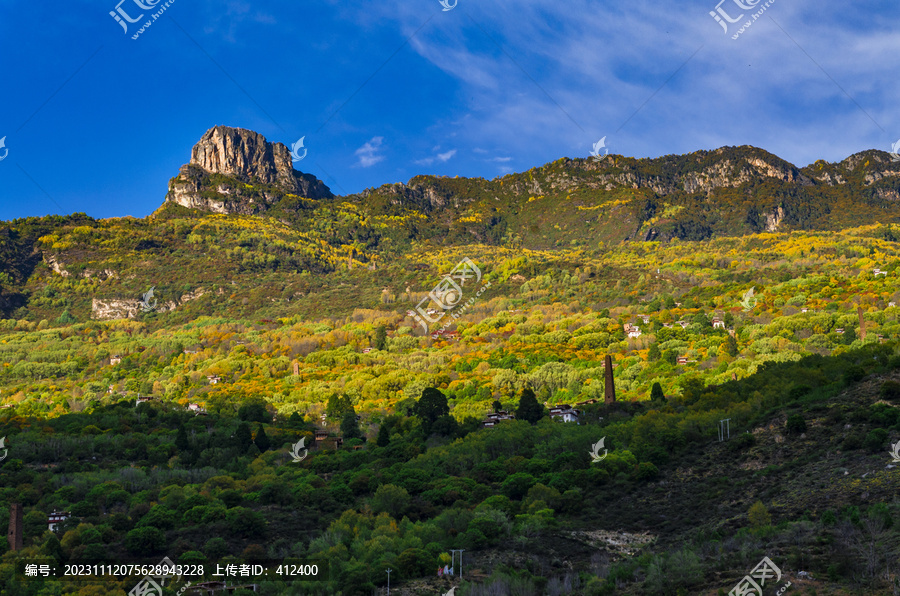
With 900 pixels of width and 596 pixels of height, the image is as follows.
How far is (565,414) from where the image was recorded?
54.1 metres

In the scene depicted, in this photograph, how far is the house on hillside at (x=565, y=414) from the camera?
2083 inches

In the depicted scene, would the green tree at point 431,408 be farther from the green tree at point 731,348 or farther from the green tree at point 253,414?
the green tree at point 731,348

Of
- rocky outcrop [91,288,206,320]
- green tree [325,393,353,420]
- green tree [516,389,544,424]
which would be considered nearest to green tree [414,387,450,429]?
green tree [516,389,544,424]

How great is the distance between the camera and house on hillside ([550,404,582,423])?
52.9m

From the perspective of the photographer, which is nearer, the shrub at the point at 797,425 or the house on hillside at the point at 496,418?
the shrub at the point at 797,425

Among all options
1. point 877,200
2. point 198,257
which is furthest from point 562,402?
point 877,200

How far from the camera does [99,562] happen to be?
31094 mm

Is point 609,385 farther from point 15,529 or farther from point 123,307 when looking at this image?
point 123,307

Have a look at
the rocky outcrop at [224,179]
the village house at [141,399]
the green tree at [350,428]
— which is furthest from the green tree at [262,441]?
the rocky outcrop at [224,179]

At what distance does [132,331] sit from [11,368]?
25666 millimetres

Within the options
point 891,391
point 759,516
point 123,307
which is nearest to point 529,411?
point 891,391

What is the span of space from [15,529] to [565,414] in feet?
110

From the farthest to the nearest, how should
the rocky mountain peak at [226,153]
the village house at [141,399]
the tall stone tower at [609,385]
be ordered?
the rocky mountain peak at [226,153] → the village house at [141,399] → the tall stone tower at [609,385]

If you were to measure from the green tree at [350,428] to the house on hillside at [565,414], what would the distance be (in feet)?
44.3
